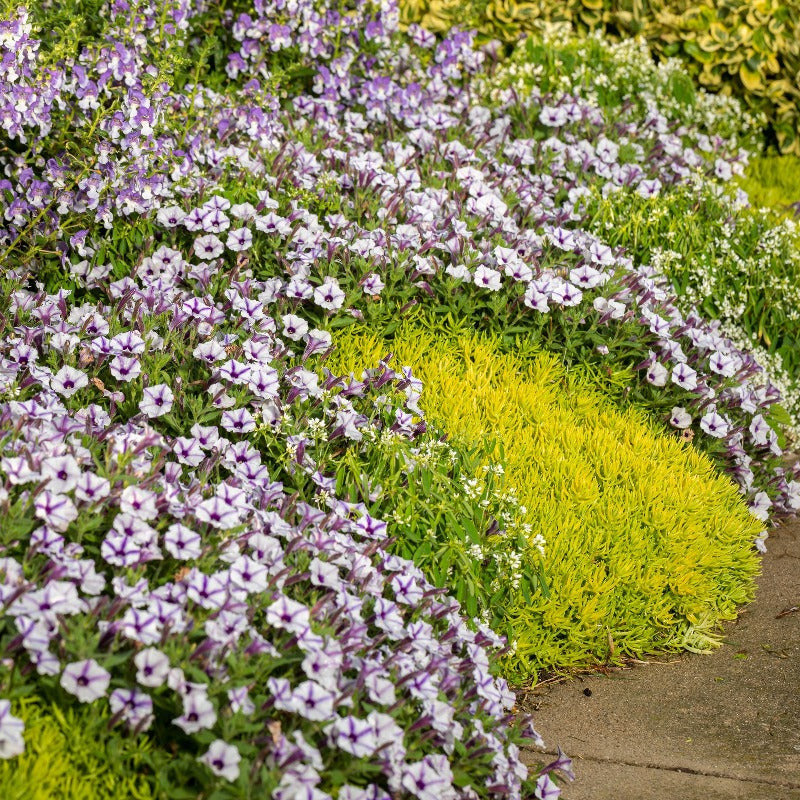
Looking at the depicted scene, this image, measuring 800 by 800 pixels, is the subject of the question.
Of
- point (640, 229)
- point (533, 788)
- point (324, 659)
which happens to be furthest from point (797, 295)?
point (324, 659)

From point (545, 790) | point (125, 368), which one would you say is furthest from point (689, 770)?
point (125, 368)

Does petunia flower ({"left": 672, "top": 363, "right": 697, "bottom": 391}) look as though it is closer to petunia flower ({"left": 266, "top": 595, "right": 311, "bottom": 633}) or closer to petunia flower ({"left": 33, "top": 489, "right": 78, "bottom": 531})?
petunia flower ({"left": 266, "top": 595, "right": 311, "bottom": 633})

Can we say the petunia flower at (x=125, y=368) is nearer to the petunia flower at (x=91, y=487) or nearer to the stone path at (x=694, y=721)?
the petunia flower at (x=91, y=487)

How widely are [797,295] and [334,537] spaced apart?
10.8 feet

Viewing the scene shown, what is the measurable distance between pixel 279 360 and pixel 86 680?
154 cm

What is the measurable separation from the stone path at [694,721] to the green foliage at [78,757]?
4.08ft

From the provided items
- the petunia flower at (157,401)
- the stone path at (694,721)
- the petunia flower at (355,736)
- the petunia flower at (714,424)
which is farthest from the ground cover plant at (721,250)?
the petunia flower at (355,736)

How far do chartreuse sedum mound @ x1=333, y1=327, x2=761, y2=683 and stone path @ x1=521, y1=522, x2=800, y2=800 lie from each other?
0.10 meters

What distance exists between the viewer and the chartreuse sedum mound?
3.52 meters

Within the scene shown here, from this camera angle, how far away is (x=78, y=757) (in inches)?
96.1

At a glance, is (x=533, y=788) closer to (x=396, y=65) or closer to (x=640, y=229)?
(x=640, y=229)

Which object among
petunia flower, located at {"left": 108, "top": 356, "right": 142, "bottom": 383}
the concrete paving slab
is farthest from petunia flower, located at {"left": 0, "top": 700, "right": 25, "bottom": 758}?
the concrete paving slab

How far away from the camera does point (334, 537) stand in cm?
301

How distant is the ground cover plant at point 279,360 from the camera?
2521 millimetres
